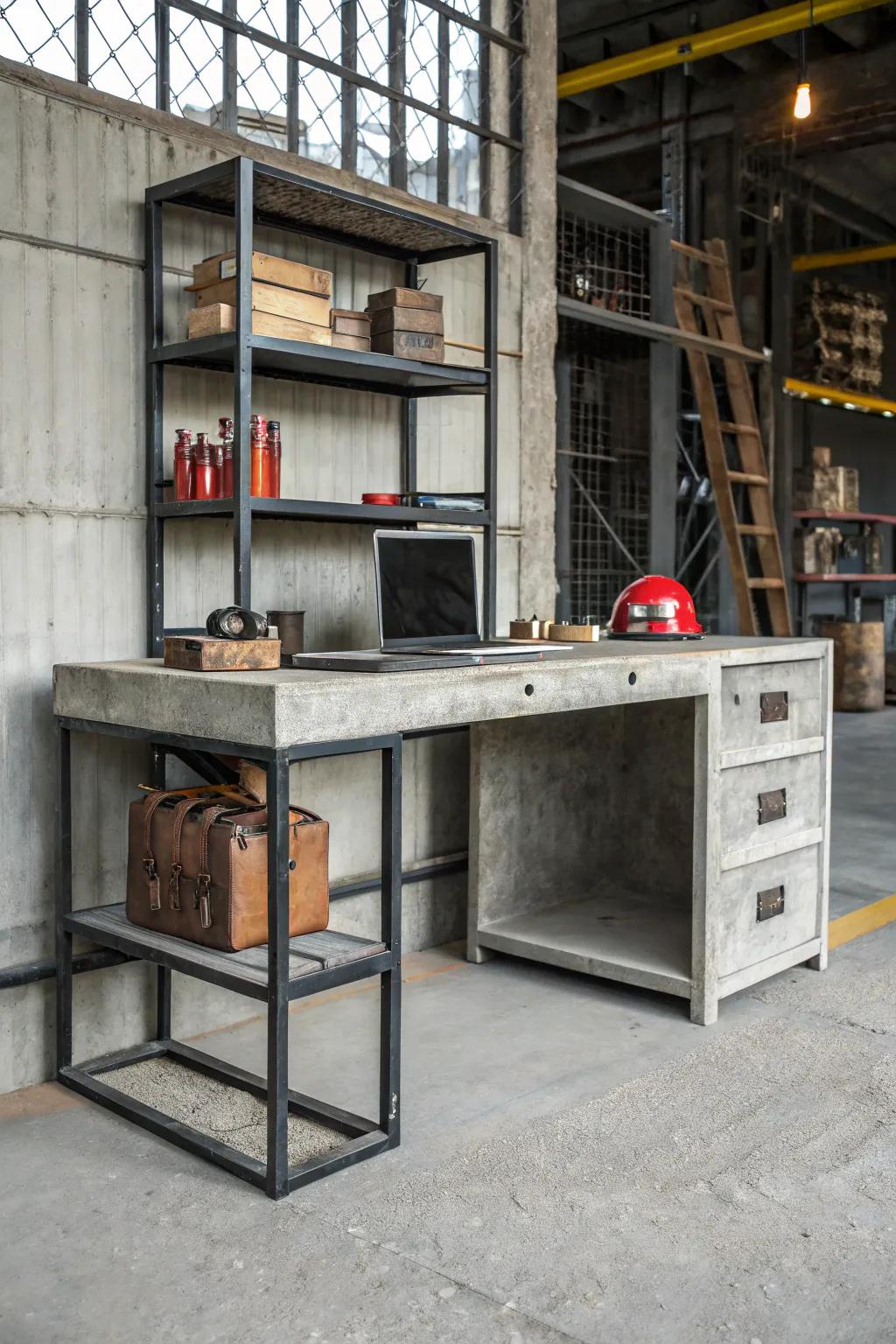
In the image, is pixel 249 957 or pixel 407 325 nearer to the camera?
pixel 249 957

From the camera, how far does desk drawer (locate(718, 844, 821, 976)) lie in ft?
10.7

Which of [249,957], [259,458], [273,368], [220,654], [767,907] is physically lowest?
[767,907]

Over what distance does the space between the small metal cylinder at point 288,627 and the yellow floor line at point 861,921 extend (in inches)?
78.9

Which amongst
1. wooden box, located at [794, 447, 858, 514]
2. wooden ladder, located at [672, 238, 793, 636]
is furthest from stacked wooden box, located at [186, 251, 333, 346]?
wooden box, located at [794, 447, 858, 514]

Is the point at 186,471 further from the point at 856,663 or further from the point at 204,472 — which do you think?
the point at 856,663

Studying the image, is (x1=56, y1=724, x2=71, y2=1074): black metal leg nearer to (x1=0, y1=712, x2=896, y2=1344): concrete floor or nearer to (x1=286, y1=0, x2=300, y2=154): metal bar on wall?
(x1=0, y1=712, x2=896, y2=1344): concrete floor

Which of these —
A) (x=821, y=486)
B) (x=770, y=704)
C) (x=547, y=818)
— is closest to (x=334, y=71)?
(x=770, y=704)

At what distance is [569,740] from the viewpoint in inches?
155

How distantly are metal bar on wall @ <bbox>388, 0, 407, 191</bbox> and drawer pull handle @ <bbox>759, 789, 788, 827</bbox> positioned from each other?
2.09 meters

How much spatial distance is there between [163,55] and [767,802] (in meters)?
2.50

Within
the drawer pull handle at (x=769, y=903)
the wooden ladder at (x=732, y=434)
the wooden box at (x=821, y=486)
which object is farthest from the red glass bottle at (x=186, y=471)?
the wooden box at (x=821, y=486)

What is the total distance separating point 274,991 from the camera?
7.41 feet

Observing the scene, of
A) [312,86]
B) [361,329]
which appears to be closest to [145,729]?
[361,329]

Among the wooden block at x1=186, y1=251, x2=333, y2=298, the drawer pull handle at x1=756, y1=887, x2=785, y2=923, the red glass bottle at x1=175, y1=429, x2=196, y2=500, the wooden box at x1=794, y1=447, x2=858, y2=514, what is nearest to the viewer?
the wooden block at x1=186, y1=251, x2=333, y2=298
